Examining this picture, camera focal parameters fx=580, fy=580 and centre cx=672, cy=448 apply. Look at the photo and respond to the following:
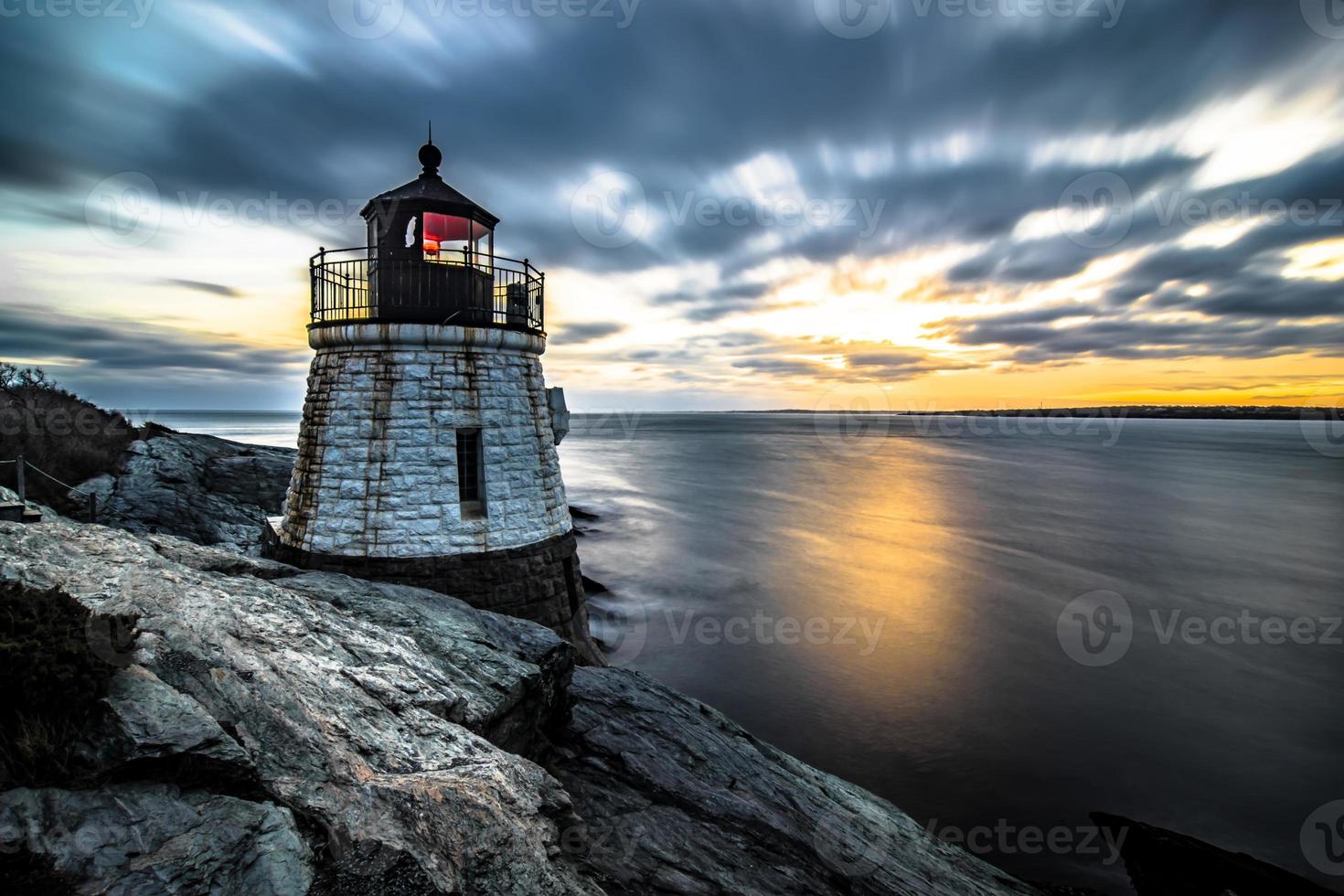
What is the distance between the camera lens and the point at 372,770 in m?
3.92

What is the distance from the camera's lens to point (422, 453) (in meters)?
10.3

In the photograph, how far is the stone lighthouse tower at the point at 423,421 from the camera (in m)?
10.2

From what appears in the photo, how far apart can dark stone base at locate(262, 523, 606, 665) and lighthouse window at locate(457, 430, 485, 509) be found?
Answer: 1.12 m

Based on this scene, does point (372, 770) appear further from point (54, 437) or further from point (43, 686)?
point (54, 437)

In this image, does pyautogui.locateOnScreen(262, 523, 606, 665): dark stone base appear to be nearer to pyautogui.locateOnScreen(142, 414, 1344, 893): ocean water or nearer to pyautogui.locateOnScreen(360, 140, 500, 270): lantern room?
pyautogui.locateOnScreen(360, 140, 500, 270): lantern room

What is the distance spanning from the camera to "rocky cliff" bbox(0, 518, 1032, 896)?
309 centimetres

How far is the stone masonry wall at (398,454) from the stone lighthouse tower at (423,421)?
0.02 metres

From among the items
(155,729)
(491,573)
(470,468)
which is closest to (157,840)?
(155,729)

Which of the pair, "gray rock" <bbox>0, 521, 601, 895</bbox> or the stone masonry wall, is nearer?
"gray rock" <bbox>0, 521, 601, 895</bbox>

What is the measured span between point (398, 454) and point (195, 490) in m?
13.4

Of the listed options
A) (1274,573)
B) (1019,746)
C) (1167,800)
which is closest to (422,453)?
(1019,746)

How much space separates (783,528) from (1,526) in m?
38.5

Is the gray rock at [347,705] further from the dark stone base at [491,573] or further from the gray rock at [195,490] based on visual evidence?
the gray rock at [195,490]

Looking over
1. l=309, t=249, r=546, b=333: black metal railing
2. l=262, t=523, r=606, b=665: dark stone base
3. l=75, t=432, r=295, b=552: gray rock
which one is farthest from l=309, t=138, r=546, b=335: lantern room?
l=75, t=432, r=295, b=552: gray rock
